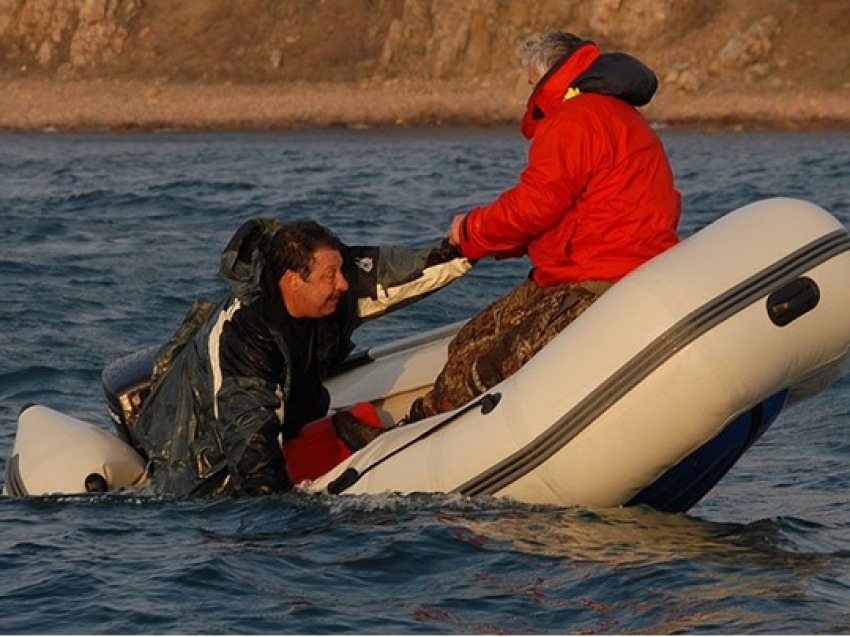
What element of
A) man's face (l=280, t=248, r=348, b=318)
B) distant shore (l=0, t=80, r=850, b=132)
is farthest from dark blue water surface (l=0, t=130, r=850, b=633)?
distant shore (l=0, t=80, r=850, b=132)

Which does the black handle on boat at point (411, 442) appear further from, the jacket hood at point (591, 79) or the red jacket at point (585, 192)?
the jacket hood at point (591, 79)

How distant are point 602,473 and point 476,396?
70 centimetres

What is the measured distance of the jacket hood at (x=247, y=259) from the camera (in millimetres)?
6559

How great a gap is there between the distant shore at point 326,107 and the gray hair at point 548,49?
2567cm

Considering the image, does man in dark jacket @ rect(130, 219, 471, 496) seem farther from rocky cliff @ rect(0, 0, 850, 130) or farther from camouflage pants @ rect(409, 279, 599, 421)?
rocky cliff @ rect(0, 0, 850, 130)

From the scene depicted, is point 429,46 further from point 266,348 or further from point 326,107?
point 266,348

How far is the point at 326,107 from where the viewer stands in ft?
120

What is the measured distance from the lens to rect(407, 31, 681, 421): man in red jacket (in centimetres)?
642

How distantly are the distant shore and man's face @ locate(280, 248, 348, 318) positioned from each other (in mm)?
26062

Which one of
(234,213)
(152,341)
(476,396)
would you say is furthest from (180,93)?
(476,396)

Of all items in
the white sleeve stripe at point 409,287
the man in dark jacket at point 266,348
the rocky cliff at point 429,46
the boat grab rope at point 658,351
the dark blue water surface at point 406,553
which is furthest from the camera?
the rocky cliff at point 429,46

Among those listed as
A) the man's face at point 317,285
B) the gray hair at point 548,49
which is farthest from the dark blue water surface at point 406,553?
the gray hair at point 548,49

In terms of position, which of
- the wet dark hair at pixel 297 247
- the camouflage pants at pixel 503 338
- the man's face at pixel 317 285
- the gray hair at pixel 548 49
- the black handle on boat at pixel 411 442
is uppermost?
the gray hair at pixel 548 49

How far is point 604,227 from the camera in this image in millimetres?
6500
